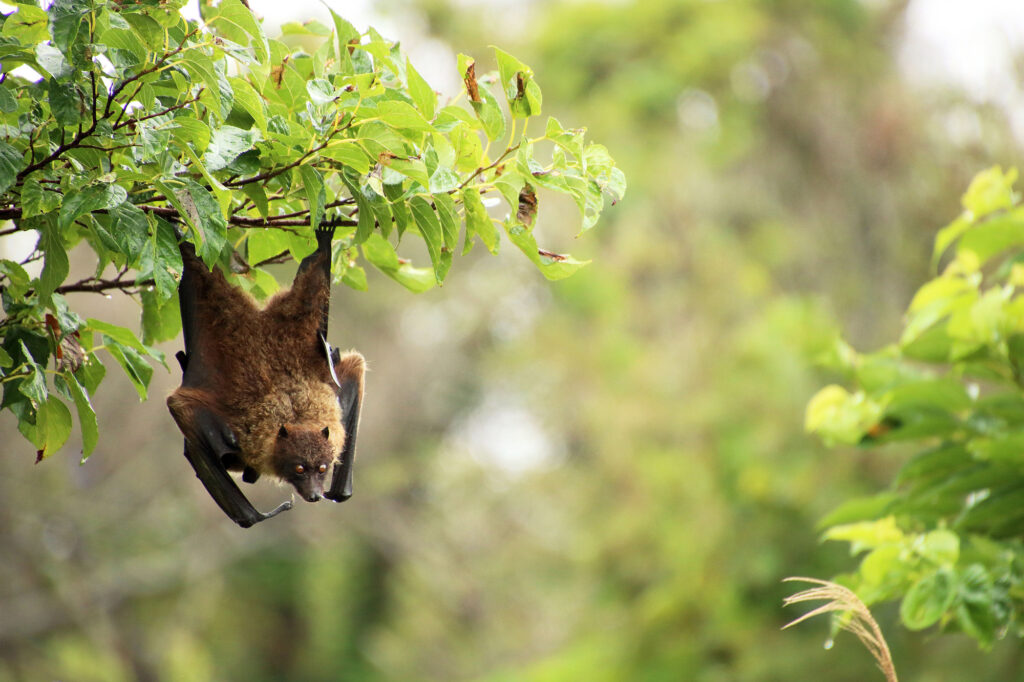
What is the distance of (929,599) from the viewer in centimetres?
331

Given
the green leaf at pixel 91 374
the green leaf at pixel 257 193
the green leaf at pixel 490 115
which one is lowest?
the green leaf at pixel 91 374

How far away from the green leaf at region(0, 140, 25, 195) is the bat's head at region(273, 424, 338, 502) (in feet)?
3.75

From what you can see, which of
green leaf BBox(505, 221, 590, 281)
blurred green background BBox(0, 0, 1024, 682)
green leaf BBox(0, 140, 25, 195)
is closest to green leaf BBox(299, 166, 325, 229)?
green leaf BBox(505, 221, 590, 281)

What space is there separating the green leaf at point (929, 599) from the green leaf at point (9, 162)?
3085mm

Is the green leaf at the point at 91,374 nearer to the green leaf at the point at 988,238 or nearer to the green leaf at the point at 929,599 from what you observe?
the green leaf at the point at 929,599

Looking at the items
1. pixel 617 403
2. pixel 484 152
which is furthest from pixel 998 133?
pixel 484 152

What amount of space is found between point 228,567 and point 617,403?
1263 cm

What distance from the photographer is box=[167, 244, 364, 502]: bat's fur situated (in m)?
2.95

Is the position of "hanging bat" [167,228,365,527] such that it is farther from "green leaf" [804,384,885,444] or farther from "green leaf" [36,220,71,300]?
"green leaf" [804,384,885,444]

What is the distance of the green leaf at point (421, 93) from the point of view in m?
2.30

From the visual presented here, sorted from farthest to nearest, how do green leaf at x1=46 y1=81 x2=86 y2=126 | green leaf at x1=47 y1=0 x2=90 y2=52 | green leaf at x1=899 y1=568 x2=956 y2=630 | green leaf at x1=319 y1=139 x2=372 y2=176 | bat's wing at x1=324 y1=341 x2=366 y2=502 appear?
bat's wing at x1=324 y1=341 x2=366 y2=502, green leaf at x1=899 y1=568 x2=956 y2=630, green leaf at x1=319 y1=139 x2=372 y2=176, green leaf at x1=46 y1=81 x2=86 y2=126, green leaf at x1=47 y1=0 x2=90 y2=52

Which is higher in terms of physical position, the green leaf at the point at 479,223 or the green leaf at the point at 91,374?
the green leaf at the point at 479,223

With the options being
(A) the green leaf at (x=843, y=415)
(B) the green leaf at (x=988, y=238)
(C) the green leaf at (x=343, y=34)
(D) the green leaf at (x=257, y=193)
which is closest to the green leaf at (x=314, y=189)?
(D) the green leaf at (x=257, y=193)

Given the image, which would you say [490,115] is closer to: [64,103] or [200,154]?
[200,154]
